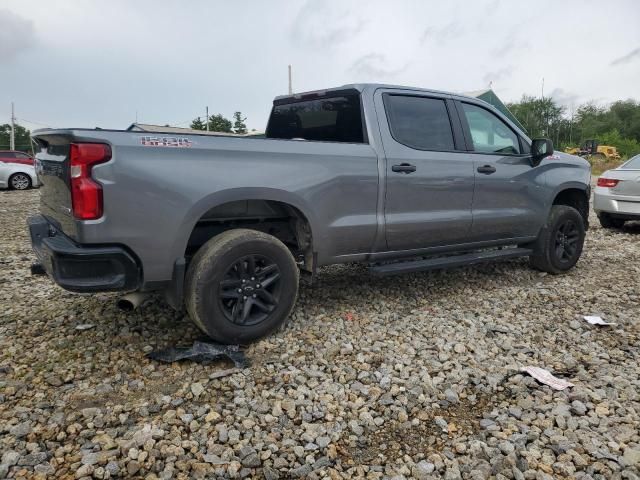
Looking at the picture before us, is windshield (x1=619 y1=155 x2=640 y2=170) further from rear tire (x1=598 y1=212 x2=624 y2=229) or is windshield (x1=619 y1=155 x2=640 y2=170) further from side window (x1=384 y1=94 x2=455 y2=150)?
side window (x1=384 y1=94 x2=455 y2=150)

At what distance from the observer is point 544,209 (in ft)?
16.9

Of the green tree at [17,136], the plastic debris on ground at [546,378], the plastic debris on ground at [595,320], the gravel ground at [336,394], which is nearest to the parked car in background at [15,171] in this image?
the gravel ground at [336,394]

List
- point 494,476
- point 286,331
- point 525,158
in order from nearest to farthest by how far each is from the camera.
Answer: point 494,476
point 286,331
point 525,158

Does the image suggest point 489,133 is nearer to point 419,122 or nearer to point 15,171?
point 419,122

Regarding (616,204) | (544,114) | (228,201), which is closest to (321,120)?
(228,201)

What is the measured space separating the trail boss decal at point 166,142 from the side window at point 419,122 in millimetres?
1771

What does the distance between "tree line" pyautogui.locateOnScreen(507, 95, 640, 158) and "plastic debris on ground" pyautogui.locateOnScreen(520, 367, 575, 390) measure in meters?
73.2

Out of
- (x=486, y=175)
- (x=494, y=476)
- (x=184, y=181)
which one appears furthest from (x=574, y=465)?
(x=486, y=175)

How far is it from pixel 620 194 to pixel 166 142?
800 centimetres

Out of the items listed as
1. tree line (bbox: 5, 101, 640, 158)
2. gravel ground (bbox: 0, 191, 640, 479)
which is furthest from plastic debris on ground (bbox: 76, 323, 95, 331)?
tree line (bbox: 5, 101, 640, 158)

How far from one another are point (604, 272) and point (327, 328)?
3.79 metres

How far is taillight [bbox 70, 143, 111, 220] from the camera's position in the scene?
2.71 meters

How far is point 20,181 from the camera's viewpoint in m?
16.0

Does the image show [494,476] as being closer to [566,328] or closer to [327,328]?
[327,328]
